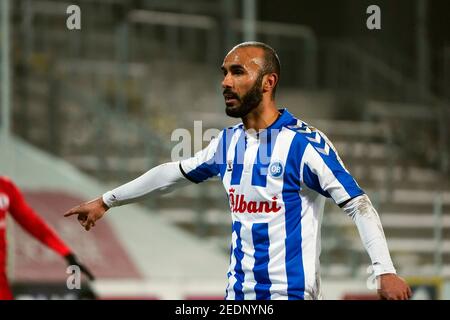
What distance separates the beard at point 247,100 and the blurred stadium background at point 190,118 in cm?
491

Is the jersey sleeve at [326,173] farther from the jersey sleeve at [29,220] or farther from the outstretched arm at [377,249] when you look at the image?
the jersey sleeve at [29,220]

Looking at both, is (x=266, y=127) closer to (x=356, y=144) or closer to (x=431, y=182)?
(x=356, y=144)

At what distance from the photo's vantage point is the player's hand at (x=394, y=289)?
3.89 m

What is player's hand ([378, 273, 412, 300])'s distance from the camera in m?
3.89

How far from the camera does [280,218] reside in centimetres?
433

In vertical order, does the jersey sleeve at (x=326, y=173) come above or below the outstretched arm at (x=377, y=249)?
above

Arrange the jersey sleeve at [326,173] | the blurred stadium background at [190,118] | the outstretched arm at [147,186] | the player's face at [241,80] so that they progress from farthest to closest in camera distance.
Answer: the blurred stadium background at [190,118], the outstretched arm at [147,186], the player's face at [241,80], the jersey sleeve at [326,173]

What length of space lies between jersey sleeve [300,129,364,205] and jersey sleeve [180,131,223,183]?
0.46 metres

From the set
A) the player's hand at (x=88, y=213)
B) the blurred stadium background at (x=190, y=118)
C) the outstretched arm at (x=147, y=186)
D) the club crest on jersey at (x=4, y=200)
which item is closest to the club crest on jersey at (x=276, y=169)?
the outstretched arm at (x=147, y=186)

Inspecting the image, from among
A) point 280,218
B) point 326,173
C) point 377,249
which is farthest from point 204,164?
point 377,249

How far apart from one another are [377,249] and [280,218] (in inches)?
18.1

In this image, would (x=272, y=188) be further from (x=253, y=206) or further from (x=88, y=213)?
(x=88, y=213)

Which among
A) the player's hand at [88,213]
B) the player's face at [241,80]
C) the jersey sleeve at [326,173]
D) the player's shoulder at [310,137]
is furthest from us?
the player's hand at [88,213]

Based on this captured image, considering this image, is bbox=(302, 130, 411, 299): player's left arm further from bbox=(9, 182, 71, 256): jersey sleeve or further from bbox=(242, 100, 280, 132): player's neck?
bbox=(9, 182, 71, 256): jersey sleeve
